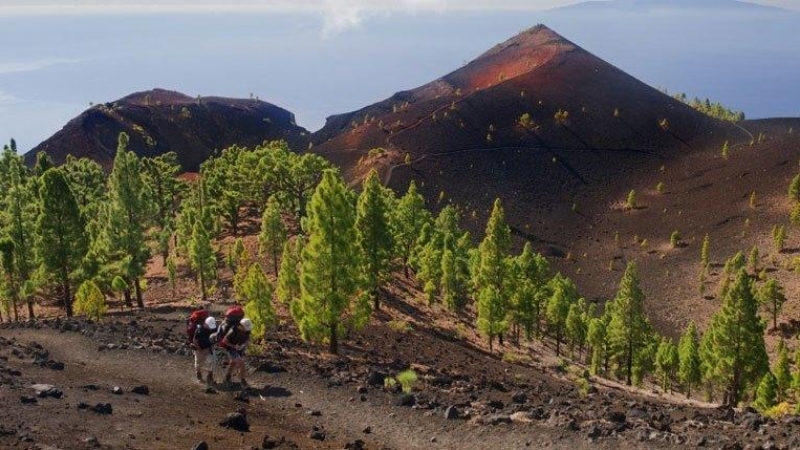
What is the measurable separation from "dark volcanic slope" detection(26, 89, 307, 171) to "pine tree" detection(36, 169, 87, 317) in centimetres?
11391

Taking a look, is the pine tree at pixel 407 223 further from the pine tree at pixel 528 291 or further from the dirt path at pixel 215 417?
the dirt path at pixel 215 417

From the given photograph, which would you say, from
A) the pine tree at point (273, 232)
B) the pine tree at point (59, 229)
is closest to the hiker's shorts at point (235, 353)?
the pine tree at point (59, 229)

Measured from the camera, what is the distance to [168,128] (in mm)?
166250

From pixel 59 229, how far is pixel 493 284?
31321mm

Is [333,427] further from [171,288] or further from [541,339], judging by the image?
[541,339]

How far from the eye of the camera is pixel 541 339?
68.2 metres

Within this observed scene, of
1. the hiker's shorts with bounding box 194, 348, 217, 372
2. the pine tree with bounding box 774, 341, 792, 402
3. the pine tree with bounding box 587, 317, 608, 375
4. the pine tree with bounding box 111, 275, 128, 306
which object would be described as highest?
the pine tree with bounding box 111, 275, 128, 306

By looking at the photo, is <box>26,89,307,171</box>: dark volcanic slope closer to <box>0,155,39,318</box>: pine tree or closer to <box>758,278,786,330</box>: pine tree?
<box>0,155,39,318</box>: pine tree

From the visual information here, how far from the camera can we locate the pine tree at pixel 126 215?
42938 millimetres

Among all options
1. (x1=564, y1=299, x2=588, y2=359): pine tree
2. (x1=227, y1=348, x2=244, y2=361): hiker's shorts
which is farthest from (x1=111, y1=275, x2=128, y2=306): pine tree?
(x1=564, y1=299, x2=588, y2=359): pine tree

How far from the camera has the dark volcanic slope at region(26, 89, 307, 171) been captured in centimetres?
15125

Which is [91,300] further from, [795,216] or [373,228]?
[795,216]

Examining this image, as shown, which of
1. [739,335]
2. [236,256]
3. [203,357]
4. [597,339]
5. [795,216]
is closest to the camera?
[203,357]

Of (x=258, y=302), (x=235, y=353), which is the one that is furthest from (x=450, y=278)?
(x=235, y=353)
